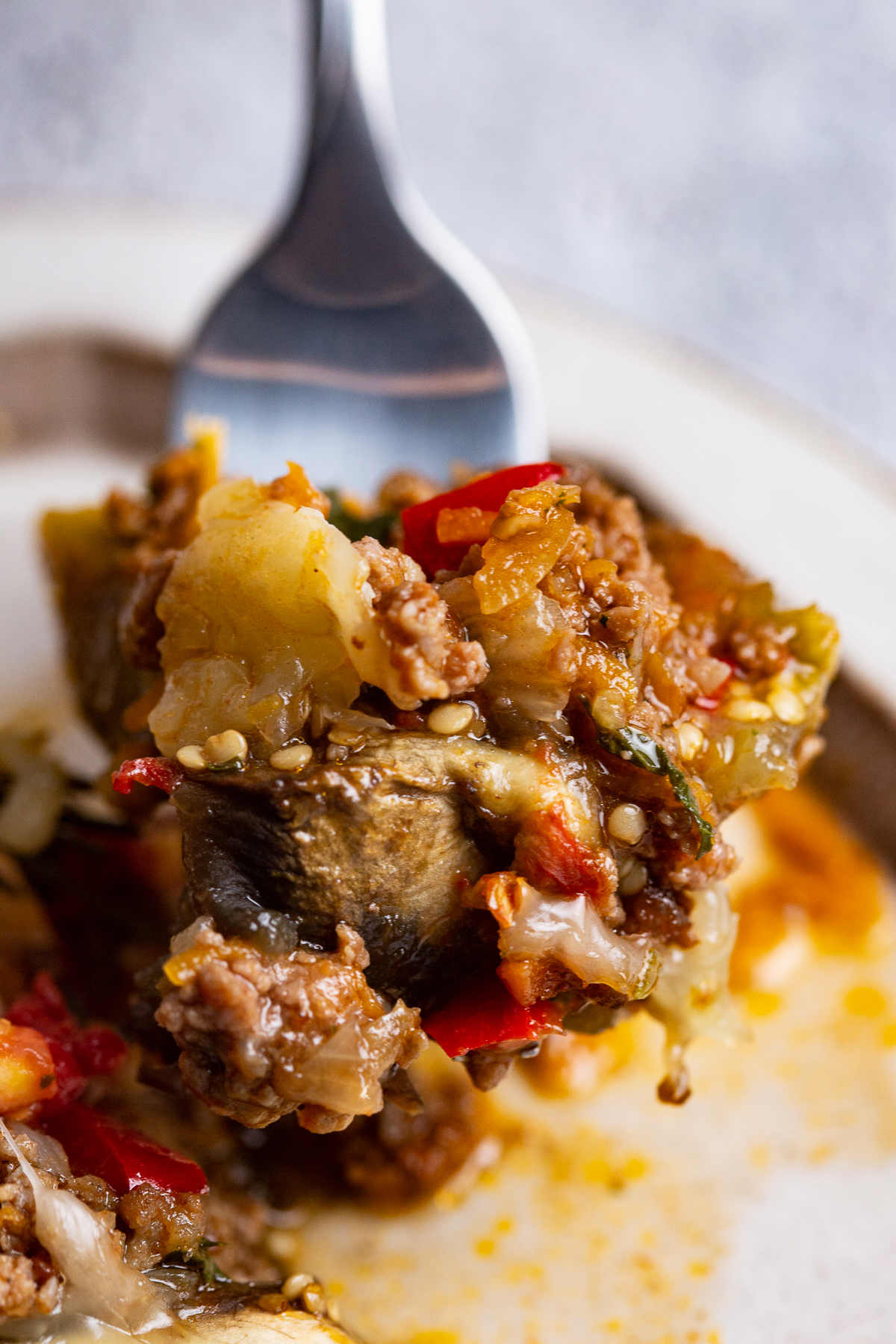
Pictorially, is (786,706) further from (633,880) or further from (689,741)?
(633,880)

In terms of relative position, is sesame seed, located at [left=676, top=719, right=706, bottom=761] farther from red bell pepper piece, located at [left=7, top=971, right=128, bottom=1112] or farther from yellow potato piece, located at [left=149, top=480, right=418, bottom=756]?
red bell pepper piece, located at [left=7, top=971, right=128, bottom=1112]

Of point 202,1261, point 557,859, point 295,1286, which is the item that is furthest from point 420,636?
point 295,1286

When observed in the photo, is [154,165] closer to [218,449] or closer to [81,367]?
[81,367]

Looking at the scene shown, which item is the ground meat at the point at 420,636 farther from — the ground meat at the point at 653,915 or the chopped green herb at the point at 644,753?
the ground meat at the point at 653,915

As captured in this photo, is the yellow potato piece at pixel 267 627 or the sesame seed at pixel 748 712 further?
the sesame seed at pixel 748 712

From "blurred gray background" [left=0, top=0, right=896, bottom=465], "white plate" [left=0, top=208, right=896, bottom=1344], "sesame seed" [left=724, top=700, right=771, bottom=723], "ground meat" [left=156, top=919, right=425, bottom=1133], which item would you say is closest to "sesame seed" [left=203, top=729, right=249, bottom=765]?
"ground meat" [left=156, top=919, right=425, bottom=1133]

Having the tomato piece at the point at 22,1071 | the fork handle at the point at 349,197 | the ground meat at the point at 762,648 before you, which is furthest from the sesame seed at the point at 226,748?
the fork handle at the point at 349,197
